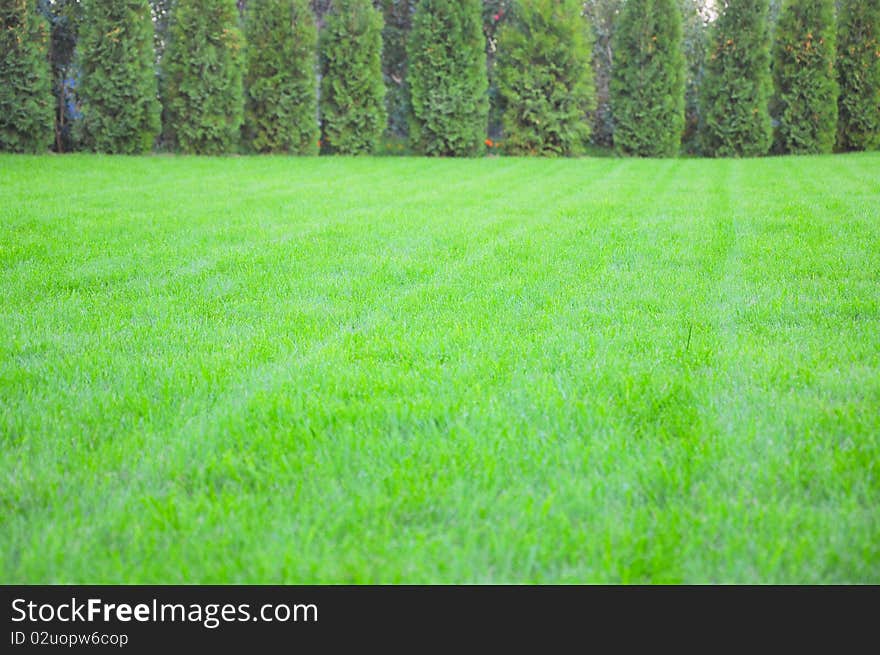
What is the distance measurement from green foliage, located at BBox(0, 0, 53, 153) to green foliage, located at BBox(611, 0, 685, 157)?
11965 mm

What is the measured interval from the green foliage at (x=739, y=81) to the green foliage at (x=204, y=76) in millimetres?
10493

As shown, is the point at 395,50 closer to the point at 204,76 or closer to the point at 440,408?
the point at 204,76

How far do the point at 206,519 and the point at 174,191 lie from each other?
814 centimetres

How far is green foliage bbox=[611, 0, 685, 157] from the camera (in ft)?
56.1

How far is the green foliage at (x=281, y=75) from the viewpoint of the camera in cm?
1628

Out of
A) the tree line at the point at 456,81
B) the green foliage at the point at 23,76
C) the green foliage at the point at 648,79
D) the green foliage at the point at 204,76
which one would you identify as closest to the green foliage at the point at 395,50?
the tree line at the point at 456,81

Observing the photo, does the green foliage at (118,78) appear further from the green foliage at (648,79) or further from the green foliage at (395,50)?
the green foliage at (648,79)

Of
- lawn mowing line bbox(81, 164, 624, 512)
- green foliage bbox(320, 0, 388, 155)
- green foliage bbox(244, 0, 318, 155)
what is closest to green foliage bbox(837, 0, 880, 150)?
green foliage bbox(320, 0, 388, 155)

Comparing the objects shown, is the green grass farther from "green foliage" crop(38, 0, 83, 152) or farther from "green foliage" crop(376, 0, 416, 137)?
"green foliage" crop(376, 0, 416, 137)

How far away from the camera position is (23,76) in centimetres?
1440

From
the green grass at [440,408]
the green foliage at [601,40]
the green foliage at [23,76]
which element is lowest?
the green grass at [440,408]

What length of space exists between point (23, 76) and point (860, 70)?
59.4 ft

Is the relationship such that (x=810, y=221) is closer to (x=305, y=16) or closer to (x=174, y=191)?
(x=174, y=191)

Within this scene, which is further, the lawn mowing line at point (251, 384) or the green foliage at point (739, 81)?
the green foliage at point (739, 81)
